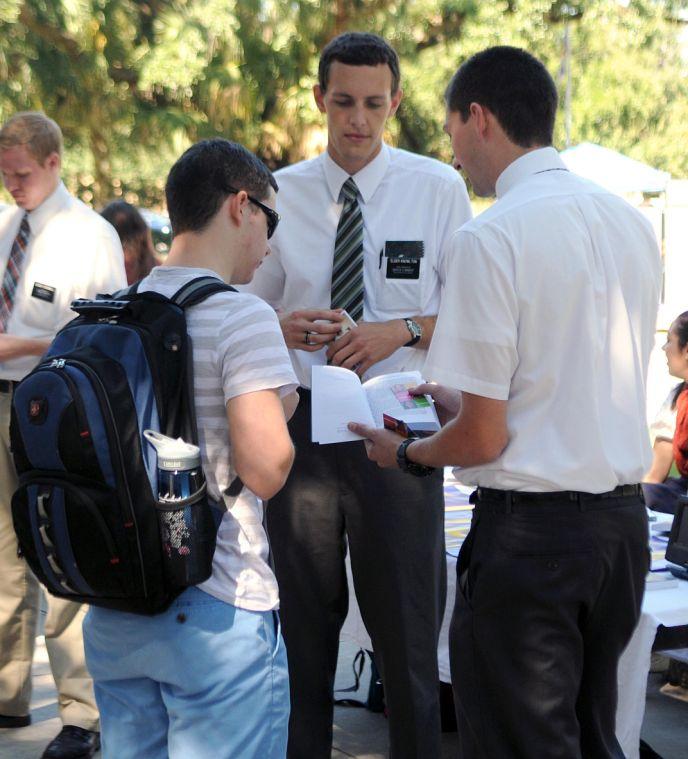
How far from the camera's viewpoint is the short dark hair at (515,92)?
236 centimetres

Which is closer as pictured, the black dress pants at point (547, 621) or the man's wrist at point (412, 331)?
the black dress pants at point (547, 621)

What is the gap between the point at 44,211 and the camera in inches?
158

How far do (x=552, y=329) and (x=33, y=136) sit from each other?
2445 mm

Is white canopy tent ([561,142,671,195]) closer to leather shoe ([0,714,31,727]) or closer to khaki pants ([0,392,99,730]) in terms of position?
khaki pants ([0,392,99,730])

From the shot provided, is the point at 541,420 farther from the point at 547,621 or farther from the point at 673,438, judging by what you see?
the point at 673,438

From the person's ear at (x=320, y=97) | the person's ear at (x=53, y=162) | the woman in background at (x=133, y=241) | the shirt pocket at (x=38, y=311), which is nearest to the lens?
the person's ear at (x=320, y=97)

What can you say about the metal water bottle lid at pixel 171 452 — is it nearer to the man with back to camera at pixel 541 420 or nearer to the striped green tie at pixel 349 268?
the man with back to camera at pixel 541 420

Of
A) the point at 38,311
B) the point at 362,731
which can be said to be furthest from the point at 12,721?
the point at 38,311

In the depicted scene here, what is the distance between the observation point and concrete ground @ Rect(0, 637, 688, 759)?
393 centimetres

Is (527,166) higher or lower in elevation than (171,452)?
higher

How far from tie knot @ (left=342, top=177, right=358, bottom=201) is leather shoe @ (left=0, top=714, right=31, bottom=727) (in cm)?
229

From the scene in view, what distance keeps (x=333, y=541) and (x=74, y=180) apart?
17.5m

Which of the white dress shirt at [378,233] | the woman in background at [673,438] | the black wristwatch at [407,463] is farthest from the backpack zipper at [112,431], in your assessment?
the woman in background at [673,438]

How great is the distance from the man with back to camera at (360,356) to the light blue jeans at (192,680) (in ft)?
3.35
